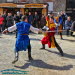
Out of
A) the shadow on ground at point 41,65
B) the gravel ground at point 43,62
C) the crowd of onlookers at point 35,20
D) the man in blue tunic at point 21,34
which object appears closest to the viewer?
the gravel ground at point 43,62

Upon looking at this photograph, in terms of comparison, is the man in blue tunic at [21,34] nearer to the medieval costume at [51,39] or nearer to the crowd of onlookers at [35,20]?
the medieval costume at [51,39]

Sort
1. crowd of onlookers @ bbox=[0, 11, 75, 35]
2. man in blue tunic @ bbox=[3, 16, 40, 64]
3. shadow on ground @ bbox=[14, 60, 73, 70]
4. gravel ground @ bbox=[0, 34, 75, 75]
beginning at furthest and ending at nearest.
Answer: crowd of onlookers @ bbox=[0, 11, 75, 35] < man in blue tunic @ bbox=[3, 16, 40, 64] < shadow on ground @ bbox=[14, 60, 73, 70] < gravel ground @ bbox=[0, 34, 75, 75]

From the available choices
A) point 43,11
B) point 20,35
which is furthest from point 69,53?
point 43,11

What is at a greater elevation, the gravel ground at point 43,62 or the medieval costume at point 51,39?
the medieval costume at point 51,39

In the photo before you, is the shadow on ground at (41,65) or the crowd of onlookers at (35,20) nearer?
the shadow on ground at (41,65)

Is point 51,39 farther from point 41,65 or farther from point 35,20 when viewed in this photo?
point 35,20

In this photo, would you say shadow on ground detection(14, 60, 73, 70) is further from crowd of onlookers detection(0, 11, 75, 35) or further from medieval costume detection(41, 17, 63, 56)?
crowd of onlookers detection(0, 11, 75, 35)

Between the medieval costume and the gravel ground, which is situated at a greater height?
the medieval costume

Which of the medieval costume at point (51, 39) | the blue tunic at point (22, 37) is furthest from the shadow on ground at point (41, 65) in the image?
the medieval costume at point (51, 39)

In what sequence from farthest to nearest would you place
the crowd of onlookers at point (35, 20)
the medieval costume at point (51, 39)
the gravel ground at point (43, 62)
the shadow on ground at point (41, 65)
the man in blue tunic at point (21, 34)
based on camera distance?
the crowd of onlookers at point (35, 20), the medieval costume at point (51, 39), the man in blue tunic at point (21, 34), the shadow on ground at point (41, 65), the gravel ground at point (43, 62)

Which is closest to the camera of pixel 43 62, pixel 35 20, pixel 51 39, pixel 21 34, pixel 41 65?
pixel 41 65

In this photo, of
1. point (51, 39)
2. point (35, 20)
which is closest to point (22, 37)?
point (51, 39)

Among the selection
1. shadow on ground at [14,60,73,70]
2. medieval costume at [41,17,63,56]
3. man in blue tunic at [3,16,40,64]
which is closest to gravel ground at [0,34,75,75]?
shadow on ground at [14,60,73,70]

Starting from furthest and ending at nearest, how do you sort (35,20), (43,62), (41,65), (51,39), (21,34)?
1. (35,20)
2. (51,39)
3. (43,62)
4. (21,34)
5. (41,65)
